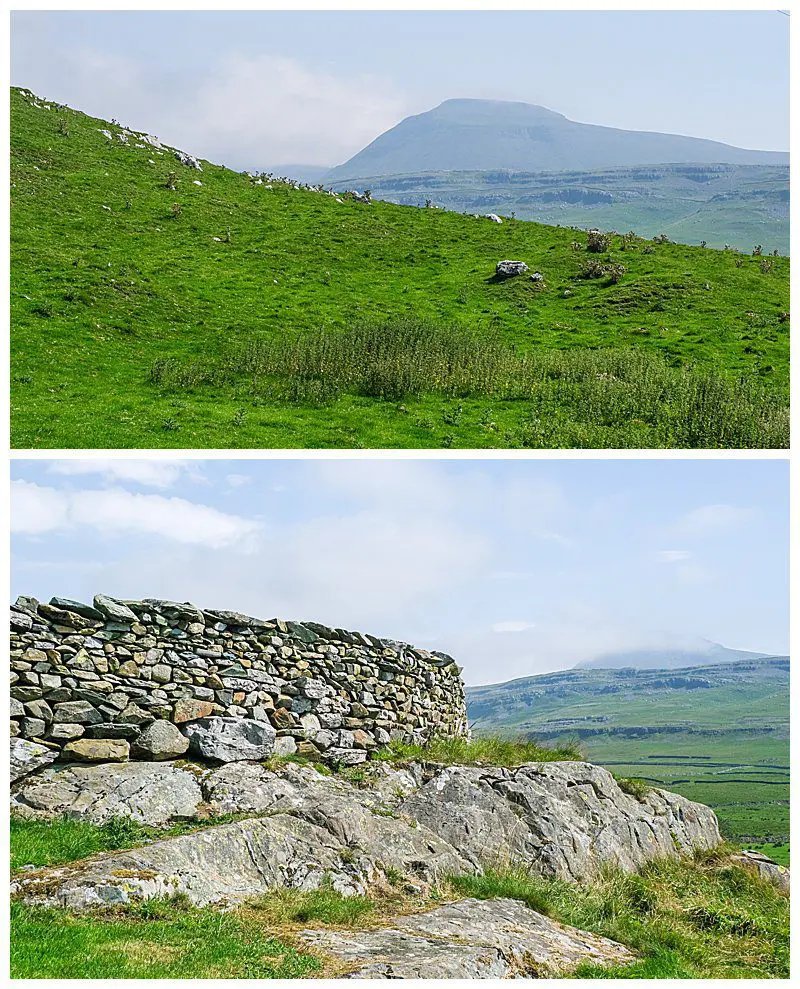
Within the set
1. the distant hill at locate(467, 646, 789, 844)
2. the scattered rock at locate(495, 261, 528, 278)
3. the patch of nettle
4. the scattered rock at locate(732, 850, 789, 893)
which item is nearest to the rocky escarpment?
the scattered rock at locate(732, 850, 789, 893)

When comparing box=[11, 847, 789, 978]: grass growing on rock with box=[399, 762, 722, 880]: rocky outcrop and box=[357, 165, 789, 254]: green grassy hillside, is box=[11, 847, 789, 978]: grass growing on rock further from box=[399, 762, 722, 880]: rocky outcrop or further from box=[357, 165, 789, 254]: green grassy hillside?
box=[357, 165, 789, 254]: green grassy hillside

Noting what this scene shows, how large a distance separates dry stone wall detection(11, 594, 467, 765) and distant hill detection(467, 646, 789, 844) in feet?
12.6

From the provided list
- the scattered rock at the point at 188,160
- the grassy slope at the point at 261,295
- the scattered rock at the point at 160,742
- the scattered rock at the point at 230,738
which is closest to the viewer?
the scattered rock at the point at 160,742

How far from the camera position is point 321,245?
121 feet

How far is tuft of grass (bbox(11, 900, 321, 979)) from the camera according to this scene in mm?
6109

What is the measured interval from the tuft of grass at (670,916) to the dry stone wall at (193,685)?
140 inches

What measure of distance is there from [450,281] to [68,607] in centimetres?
2580

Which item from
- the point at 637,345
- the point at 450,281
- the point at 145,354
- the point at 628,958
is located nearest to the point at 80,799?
the point at 628,958

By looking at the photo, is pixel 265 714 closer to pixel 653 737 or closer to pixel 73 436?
pixel 73 436

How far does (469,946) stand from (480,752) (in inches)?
253

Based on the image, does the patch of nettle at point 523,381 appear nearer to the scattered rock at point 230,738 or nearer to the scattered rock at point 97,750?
the scattered rock at point 230,738

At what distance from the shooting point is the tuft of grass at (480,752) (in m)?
13.2

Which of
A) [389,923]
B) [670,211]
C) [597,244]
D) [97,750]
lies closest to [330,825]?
[389,923]

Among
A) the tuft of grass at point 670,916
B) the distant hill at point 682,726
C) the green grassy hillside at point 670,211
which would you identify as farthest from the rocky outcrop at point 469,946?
the green grassy hillside at point 670,211
